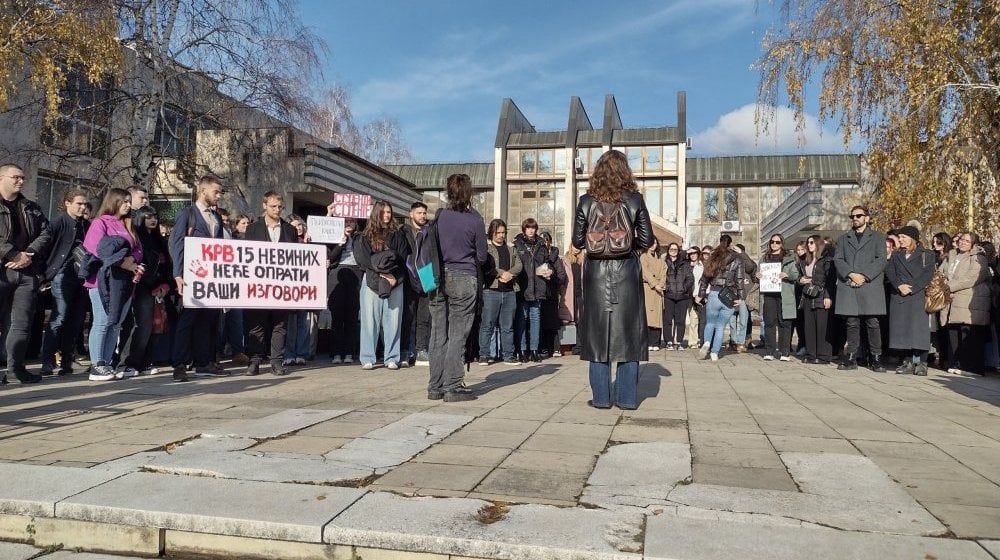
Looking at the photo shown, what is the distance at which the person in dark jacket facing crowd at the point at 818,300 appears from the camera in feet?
33.7

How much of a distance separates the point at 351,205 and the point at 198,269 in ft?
27.3

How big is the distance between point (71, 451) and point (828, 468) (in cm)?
395

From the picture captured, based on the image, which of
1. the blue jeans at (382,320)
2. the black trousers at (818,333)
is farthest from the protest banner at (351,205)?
the black trousers at (818,333)

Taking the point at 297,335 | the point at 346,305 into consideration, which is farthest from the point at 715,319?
the point at 297,335

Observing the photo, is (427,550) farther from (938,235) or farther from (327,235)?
(938,235)

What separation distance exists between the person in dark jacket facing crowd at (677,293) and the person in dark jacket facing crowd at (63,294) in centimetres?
960

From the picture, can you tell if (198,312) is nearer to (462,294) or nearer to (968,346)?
(462,294)

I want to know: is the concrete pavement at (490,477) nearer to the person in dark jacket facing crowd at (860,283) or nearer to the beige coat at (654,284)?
the person in dark jacket facing crowd at (860,283)

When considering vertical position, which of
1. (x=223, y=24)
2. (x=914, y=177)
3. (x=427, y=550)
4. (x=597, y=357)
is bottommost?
(x=427, y=550)

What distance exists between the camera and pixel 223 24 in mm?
16703

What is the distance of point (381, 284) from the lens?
27.8 feet

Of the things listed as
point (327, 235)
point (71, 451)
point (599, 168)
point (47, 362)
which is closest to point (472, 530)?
point (71, 451)

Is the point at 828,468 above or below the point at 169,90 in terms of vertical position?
below

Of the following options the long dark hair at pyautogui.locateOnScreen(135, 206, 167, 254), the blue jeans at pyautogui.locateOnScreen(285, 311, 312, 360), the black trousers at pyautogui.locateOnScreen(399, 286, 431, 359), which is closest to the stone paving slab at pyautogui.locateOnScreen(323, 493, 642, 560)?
the long dark hair at pyautogui.locateOnScreen(135, 206, 167, 254)
